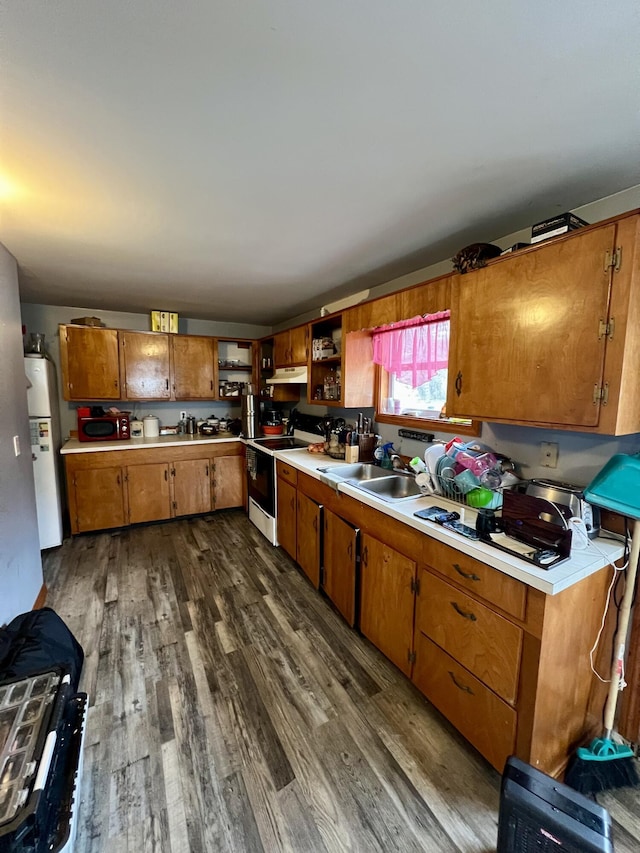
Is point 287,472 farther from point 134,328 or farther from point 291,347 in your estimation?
point 134,328

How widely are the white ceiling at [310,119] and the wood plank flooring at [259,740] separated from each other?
2361mm

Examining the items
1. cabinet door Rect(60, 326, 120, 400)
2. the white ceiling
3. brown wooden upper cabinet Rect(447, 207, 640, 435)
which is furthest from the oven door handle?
the white ceiling

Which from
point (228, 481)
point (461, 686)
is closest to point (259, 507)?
point (228, 481)

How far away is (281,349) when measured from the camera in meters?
3.80

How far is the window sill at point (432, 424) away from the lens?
6.66 feet

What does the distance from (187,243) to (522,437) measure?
87.0 inches

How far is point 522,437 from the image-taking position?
70.4 inches

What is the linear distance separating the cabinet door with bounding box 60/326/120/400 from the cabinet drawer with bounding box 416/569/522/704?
3.64 m

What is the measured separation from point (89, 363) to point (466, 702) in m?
4.12

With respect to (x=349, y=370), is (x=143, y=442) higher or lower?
lower

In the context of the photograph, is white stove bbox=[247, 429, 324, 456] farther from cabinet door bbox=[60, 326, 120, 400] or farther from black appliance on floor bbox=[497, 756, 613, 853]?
black appliance on floor bbox=[497, 756, 613, 853]

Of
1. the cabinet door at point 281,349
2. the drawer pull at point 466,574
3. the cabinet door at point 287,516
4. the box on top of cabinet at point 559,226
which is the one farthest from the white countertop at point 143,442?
the box on top of cabinet at point 559,226

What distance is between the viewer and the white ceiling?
788 millimetres

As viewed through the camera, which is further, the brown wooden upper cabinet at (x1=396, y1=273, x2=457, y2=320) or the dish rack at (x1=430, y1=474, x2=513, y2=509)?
the brown wooden upper cabinet at (x1=396, y1=273, x2=457, y2=320)
